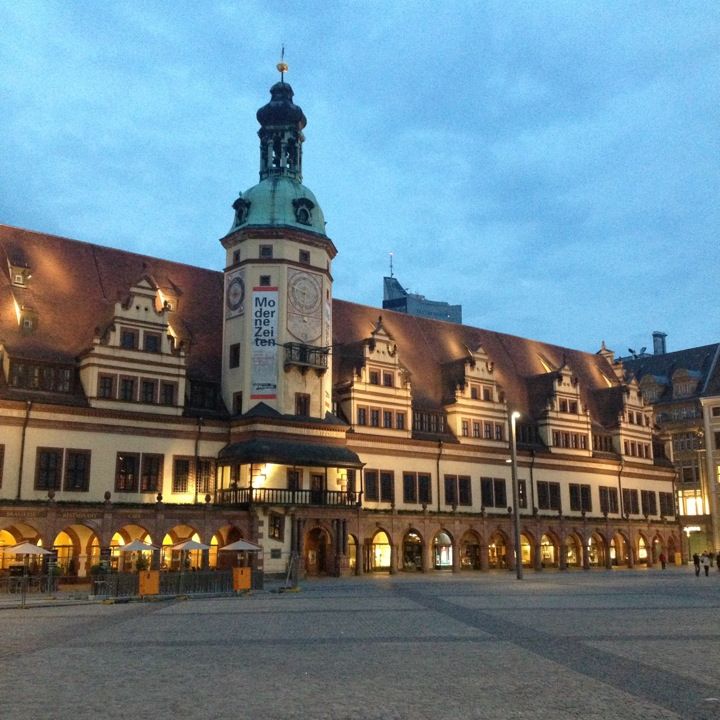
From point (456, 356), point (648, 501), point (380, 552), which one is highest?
point (456, 356)

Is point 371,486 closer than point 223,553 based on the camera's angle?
No

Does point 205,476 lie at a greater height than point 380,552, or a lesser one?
greater

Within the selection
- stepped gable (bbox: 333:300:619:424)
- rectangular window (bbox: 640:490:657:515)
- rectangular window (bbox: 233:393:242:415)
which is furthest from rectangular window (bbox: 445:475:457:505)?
rectangular window (bbox: 640:490:657:515)

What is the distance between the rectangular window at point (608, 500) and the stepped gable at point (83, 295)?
131 ft

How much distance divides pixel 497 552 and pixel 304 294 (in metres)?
27.7

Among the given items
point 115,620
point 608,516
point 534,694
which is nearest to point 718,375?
point 608,516

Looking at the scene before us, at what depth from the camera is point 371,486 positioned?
64.7m

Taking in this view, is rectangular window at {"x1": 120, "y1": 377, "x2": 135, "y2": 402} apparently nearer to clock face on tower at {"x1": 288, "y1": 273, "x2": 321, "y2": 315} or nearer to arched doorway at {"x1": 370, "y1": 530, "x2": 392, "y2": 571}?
clock face on tower at {"x1": 288, "y1": 273, "x2": 321, "y2": 315}

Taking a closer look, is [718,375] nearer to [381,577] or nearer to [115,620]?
[381,577]

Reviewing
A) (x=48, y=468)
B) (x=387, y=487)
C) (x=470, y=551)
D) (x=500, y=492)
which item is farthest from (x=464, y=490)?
(x=48, y=468)

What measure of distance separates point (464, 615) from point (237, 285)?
125 ft

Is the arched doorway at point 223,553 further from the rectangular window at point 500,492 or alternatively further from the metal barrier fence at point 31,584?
the rectangular window at point 500,492

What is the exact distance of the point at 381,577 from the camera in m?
58.2

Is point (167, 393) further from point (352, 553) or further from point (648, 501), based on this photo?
point (648, 501)
